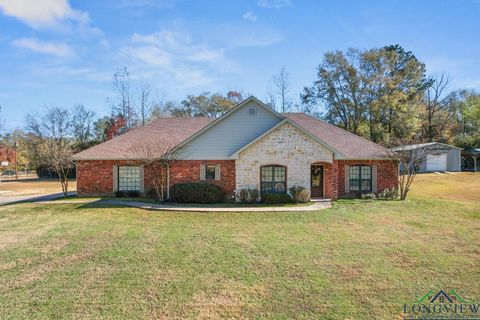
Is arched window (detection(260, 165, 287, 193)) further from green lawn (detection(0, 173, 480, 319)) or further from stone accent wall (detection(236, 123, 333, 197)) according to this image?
green lawn (detection(0, 173, 480, 319))

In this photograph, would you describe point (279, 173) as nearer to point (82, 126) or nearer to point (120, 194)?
point (120, 194)

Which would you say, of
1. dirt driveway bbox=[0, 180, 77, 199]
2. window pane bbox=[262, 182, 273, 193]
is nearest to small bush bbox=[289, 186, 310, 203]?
window pane bbox=[262, 182, 273, 193]

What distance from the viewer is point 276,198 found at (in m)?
15.4

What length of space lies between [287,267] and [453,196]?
18.0 m

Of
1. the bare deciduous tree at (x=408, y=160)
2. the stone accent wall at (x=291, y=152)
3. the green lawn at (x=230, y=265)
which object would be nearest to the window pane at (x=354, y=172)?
the bare deciduous tree at (x=408, y=160)

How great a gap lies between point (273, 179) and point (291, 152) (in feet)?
6.19

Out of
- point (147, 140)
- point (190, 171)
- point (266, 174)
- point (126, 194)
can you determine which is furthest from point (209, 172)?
point (126, 194)

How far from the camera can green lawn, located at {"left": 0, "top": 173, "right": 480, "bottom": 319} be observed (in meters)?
5.29

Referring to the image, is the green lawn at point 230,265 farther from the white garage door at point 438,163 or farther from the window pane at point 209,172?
the white garage door at point 438,163

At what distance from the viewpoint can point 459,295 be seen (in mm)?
5766

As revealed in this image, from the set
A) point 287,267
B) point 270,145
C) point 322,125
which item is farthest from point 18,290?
point 322,125

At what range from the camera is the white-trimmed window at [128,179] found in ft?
59.0

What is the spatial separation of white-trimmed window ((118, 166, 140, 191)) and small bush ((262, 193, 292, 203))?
27.6 ft

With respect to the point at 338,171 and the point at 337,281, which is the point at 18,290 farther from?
the point at 338,171
